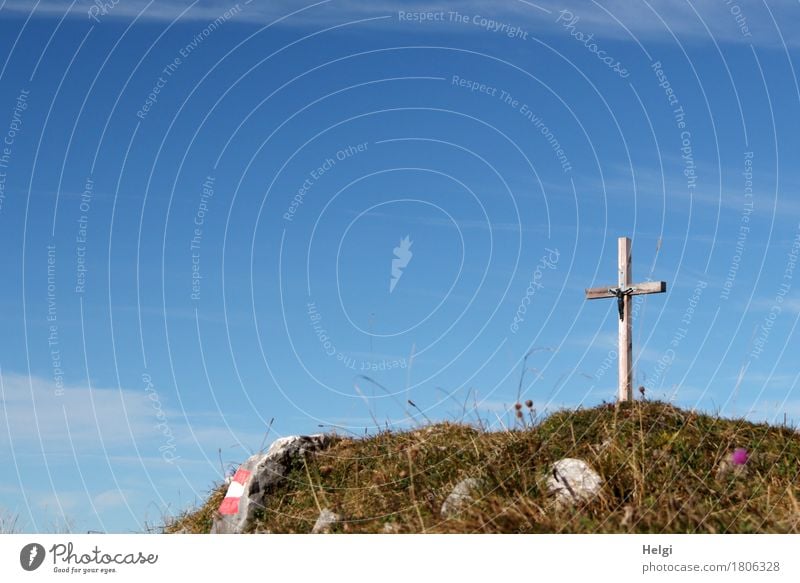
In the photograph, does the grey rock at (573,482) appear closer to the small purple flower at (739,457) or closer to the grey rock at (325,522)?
the small purple flower at (739,457)

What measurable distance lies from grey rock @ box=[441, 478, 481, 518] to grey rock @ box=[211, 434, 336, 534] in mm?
4982

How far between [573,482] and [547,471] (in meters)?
0.70

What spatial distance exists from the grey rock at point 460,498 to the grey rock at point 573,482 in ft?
3.53

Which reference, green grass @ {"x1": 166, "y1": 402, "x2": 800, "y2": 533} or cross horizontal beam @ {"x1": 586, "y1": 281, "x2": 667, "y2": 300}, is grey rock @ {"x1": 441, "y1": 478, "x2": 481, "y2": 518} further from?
cross horizontal beam @ {"x1": 586, "y1": 281, "x2": 667, "y2": 300}

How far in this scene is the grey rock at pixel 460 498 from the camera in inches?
457

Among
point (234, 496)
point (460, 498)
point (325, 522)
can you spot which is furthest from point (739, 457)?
point (234, 496)

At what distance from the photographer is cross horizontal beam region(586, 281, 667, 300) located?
1858 cm

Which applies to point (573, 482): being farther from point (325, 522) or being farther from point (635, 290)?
point (635, 290)

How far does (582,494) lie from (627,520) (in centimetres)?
195

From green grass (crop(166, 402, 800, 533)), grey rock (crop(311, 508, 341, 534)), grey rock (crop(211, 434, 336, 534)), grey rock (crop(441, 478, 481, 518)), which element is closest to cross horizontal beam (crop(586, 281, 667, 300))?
green grass (crop(166, 402, 800, 533))

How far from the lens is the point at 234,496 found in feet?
54.3

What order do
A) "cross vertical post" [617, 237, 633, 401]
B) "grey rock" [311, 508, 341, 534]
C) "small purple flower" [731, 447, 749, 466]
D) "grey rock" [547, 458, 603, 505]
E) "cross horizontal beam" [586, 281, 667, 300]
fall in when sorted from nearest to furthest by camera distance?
"grey rock" [547, 458, 603, 505] → "grey rock" [311, 508, 341, 534] → "small purple flower" [731, 447, 749, 466] → "cross horizontal beam" [586, 281, 667, 300] → "cross vertical post" [617, 237, 633, 401]
